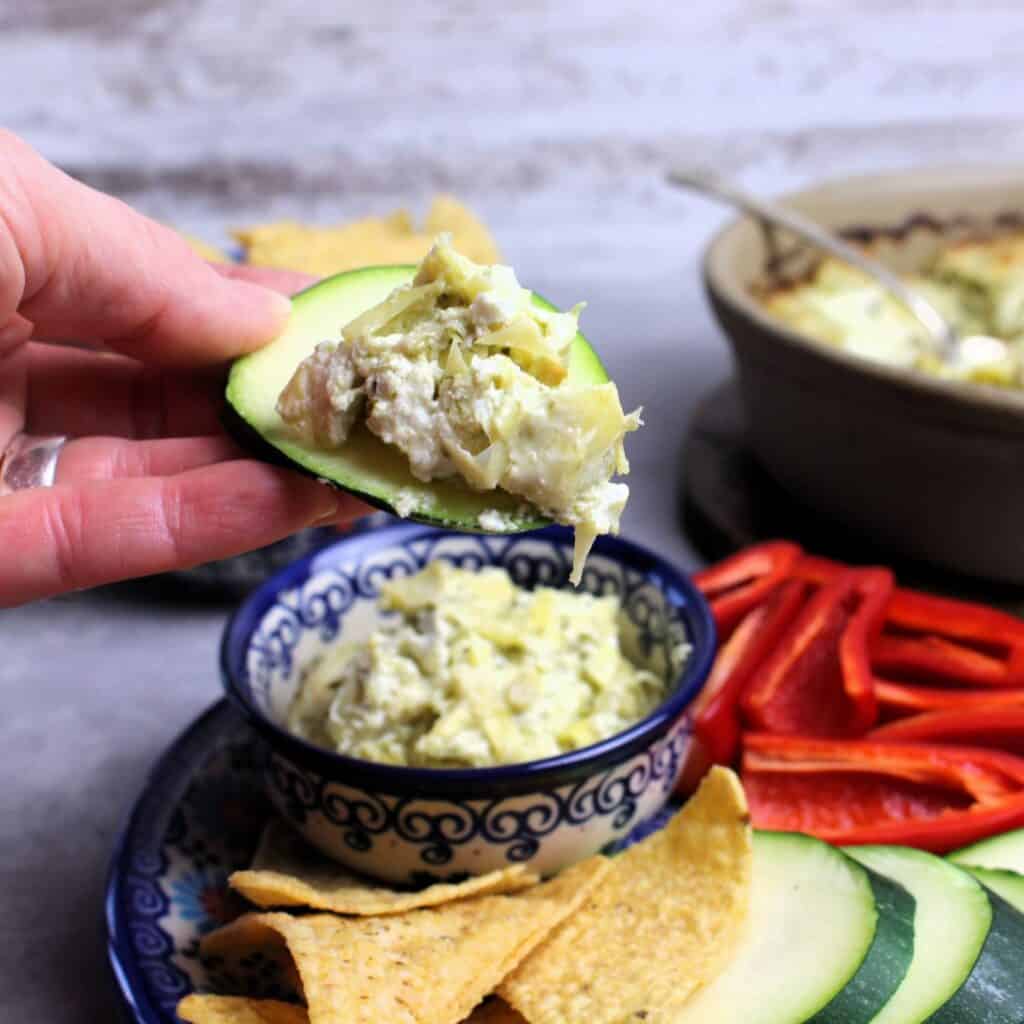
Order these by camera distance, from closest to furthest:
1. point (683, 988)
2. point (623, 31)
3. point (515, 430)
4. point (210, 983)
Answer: point (515, 430) → point (683, 988) → point (210, 983) → point (623, 31)

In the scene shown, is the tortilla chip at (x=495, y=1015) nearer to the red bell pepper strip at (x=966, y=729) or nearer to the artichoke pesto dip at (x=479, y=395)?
the artichoke pesto dip at (x=479, y=395)

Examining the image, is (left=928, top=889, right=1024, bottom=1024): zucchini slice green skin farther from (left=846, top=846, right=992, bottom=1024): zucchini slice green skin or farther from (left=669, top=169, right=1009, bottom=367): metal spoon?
(left=669, top=169, right=1009, bottom=367): metal spoon

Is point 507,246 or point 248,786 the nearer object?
point 248,786

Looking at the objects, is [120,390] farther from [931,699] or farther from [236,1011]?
[931,699]

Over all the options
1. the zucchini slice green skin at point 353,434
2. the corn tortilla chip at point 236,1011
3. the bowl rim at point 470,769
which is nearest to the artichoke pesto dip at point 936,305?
the bowl rim at point 470,769

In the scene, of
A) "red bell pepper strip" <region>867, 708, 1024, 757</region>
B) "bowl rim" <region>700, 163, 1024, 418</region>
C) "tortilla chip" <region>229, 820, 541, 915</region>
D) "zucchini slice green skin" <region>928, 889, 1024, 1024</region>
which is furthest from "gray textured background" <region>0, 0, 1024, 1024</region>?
"zucchini slice green skin" <region>928, 889, 1024, 1024</region>

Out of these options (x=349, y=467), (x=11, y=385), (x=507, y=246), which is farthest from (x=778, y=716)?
(x=507, y=246)

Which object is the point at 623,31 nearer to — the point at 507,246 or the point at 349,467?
the point at 507,246
